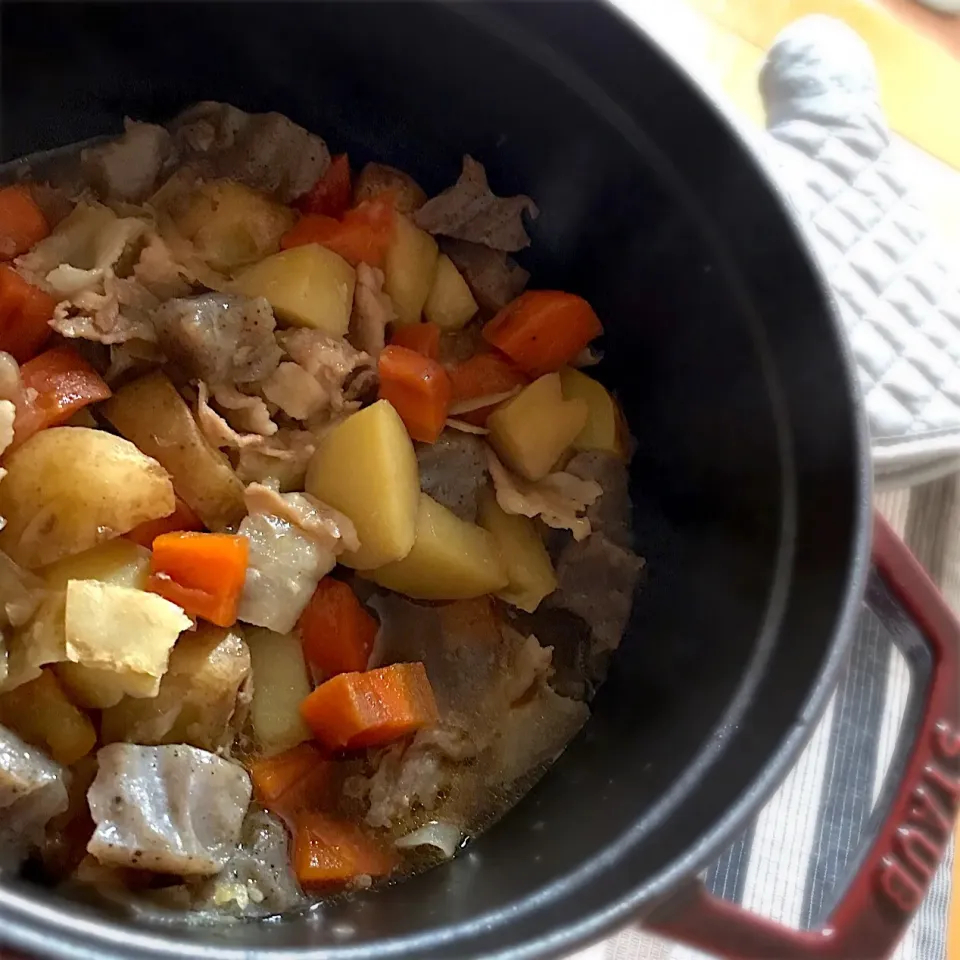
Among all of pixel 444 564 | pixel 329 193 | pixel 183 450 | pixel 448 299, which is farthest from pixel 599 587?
pixel 329 193

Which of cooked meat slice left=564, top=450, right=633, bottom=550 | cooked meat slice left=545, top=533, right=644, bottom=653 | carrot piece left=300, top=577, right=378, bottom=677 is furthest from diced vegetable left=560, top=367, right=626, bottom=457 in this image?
carrot piece left=300, top=577, right=378, bottom=677

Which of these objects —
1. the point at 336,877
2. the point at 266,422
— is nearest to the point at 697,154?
the point at 266,422

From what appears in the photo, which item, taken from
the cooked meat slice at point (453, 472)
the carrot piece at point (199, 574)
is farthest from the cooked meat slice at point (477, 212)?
the carrot piece at point (199, 574)

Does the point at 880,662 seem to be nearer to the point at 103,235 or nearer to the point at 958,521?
the point at 958,521

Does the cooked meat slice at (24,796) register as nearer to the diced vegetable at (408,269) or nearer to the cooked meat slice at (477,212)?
the diced vegetable at (408,269)

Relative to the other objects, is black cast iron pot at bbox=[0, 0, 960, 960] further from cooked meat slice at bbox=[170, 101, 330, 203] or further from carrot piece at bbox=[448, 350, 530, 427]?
carrot piece at bbox=[448, 350, 530, 427]

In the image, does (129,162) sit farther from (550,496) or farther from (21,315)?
(550,496)
